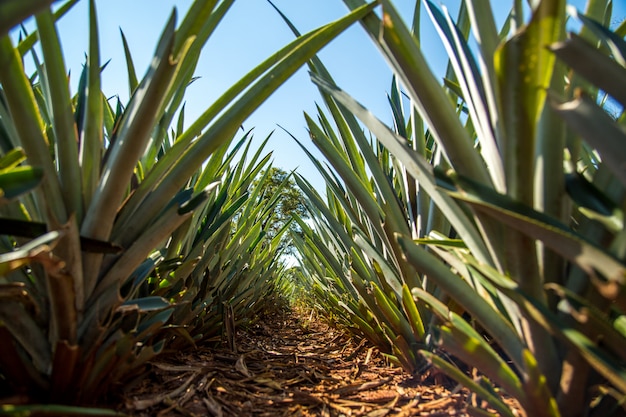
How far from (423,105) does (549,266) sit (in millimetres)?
222

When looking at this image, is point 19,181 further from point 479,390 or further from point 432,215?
point 432,215

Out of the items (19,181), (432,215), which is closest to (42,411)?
(19,181)

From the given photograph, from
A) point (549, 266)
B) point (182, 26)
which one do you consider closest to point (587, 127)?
point (549, 266)

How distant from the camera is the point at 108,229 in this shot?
50cm

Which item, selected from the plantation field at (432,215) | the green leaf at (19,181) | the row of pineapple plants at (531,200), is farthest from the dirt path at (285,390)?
the green leaf at (19,181)

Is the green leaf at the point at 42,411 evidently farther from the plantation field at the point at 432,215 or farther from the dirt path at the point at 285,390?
the dirt path at the point at 285,390

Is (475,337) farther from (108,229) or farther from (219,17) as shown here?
(219,17)

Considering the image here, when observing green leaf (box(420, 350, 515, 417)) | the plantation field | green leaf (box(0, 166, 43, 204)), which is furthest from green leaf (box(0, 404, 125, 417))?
green leaf (box(420, 350, 515, 417))

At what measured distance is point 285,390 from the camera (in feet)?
2.48

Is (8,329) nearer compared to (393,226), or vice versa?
(8,329)

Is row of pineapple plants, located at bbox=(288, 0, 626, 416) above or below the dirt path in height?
above

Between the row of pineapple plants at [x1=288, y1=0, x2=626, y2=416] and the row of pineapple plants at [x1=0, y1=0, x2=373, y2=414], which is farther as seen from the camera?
the row of pineapple plants at [x1=0, y1=0, x2=373, y2=414]

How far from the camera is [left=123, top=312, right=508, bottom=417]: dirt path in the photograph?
0.60 meters

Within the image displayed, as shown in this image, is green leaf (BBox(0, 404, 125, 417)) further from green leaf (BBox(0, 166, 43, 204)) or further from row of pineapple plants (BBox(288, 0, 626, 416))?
row of pineapple plants (BBox(288, 0, 626, 416))
